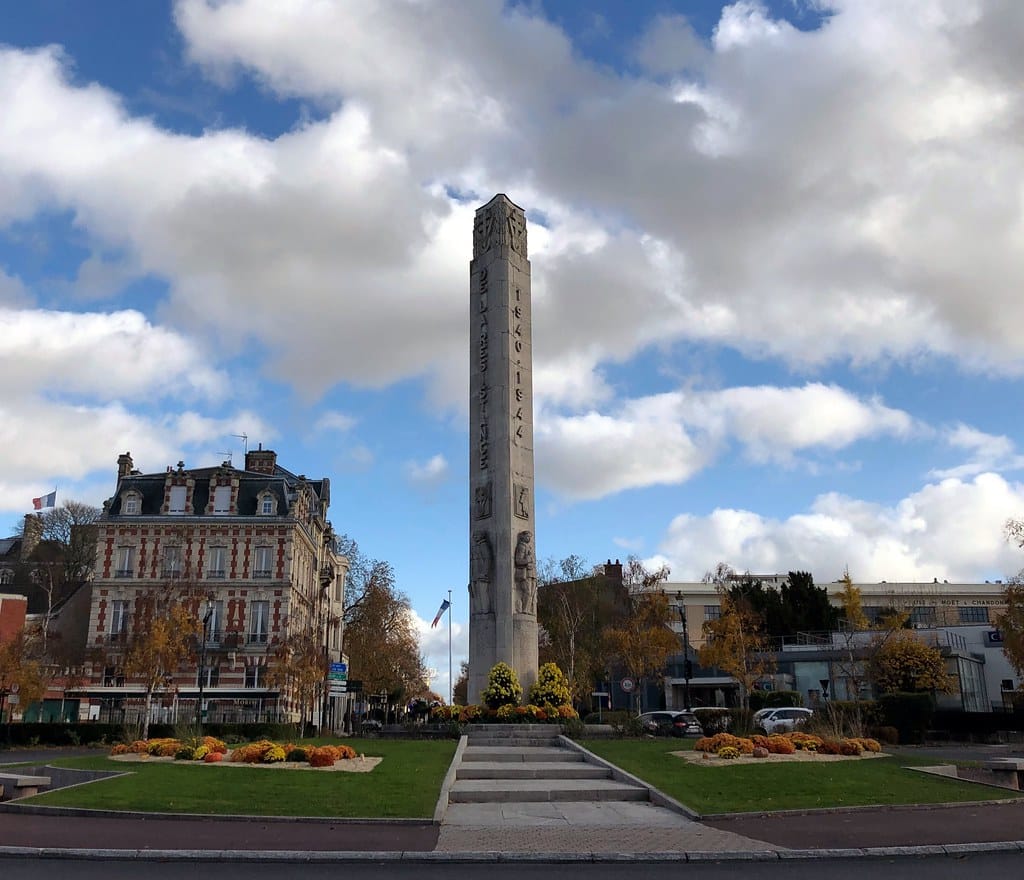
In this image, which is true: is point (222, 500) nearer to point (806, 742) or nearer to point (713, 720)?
point (713, 720)

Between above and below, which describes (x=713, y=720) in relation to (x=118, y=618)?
below

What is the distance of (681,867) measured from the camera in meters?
11.8

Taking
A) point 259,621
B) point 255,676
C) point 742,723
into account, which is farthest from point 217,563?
point 742,723

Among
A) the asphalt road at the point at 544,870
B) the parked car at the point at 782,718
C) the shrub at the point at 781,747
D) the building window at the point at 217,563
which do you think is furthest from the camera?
the building window at the point at 217,563

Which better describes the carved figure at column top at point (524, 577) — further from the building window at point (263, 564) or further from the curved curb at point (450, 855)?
the building window at point (263, 564)

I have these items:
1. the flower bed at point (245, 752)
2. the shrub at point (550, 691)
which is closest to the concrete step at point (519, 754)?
the flower bed at point (245, 752)

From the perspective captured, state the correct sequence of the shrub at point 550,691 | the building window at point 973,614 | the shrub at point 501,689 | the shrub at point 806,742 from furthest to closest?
the building window at point 973,614 → the shrub at point 550,691 → the shrub at point 501,689 → the shrub at point 806,742

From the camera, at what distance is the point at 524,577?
1353 inches

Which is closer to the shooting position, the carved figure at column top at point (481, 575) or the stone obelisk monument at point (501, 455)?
the stone obelisk monument at point (501, 455)

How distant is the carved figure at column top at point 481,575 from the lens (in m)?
34.4

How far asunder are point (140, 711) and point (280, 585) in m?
10.1

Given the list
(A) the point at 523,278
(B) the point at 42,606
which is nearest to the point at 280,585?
(B) the point at 42,606

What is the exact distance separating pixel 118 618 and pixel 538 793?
4333 cm

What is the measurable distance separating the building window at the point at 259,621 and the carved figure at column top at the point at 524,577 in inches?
1034
